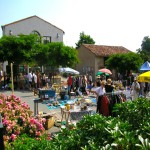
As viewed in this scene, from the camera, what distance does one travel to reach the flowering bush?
639 cm

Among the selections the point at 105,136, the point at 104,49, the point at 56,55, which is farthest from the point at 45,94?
the point at 104,49

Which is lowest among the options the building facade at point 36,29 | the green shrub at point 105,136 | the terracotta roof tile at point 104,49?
the green shrub at point 105,136

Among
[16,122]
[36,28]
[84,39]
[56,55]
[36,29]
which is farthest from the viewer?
[84,39]

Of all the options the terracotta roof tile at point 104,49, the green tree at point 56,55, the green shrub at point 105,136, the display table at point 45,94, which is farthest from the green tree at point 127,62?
the green shrub at point 105,136

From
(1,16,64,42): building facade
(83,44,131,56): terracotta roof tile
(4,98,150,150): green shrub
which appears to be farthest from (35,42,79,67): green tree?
(4,98,150,150): green shrub

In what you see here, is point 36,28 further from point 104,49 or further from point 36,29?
point 104,49

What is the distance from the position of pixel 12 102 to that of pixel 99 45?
4248 centimetres

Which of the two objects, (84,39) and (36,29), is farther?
(84,39)

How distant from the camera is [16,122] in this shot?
6.73m

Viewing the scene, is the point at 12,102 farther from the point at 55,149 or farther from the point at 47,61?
the point at 47,61

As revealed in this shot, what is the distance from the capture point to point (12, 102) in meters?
7.55

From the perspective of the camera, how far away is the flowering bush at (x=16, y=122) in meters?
6.39

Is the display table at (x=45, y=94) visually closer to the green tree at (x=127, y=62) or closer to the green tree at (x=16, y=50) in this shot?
the green tree at (x=16, y=50)

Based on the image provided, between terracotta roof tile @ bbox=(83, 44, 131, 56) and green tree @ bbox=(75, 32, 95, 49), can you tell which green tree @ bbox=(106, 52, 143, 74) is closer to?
terracotta roof tile @ bbox=(83, 44, 131, 56)
